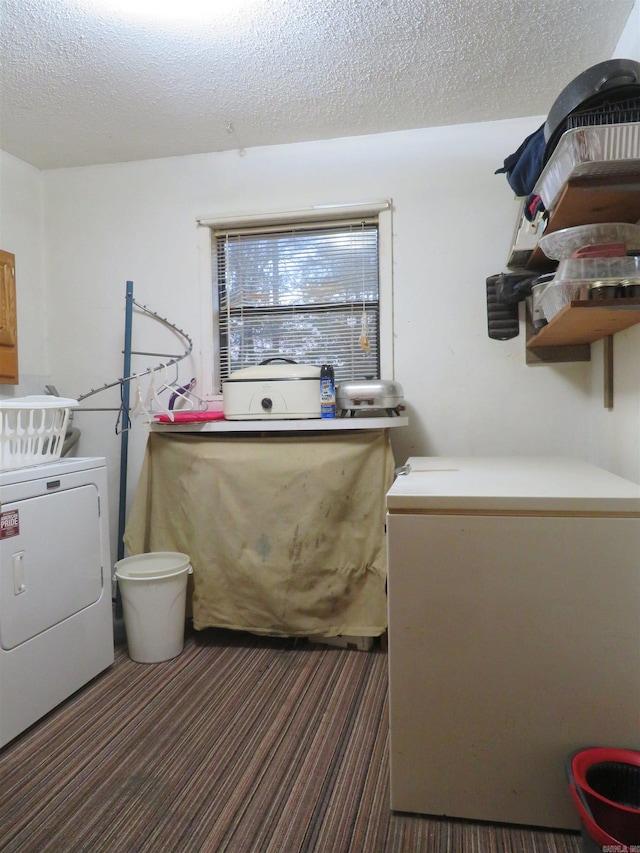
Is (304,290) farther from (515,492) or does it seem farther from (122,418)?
(515,492)

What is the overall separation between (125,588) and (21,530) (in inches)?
22.9

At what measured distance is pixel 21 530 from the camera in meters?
1.71

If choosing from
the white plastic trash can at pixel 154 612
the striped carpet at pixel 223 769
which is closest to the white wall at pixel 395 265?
the white plastic trash can at pixel 154 612

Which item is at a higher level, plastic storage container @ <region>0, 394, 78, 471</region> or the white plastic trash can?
plastic storage container @ <region>0, 394, 78, 471</region>

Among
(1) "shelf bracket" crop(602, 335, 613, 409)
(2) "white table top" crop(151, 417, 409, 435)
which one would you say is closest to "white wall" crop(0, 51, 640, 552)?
(1) "shelf bracket" crop(602, 335, 613, 409)

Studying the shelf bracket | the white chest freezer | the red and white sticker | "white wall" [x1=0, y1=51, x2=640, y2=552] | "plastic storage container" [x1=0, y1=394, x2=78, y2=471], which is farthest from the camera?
"white wall" [x1=0, y1=51, x2=640, y2=552]

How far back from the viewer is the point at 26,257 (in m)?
2.75

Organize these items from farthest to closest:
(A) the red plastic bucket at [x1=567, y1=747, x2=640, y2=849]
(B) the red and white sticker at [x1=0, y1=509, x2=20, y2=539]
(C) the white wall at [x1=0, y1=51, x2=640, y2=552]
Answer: (C) the white wall at [x1=0, y1=51, x2=640, y2=552] < (B) the red and white sticker at [x1=0, y1=509, x2=20, y2=539] < (A) the red plastic bucket at [x1=567, y1=747, x2=640, y2=849]

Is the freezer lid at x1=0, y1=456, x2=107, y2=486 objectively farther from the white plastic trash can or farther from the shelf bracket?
the shelf bracket

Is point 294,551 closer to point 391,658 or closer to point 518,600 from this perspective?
point 391,658

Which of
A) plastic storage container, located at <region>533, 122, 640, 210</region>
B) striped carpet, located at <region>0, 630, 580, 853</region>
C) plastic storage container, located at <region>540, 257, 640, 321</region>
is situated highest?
plastic storage container, located at <region>533, 122, 640, 210</region>

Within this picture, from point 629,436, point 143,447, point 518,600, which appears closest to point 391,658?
point 518,600

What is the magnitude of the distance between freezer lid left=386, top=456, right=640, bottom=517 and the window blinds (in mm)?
1151

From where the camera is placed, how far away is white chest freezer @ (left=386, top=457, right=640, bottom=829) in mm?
1174
